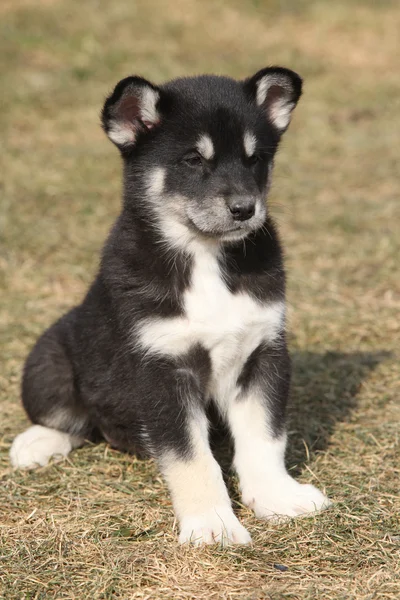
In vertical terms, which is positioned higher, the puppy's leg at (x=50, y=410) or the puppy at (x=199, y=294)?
the puppy at (x=199, y=294)

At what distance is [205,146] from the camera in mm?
4148

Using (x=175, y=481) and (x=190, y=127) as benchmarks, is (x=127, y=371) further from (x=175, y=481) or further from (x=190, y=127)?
(x=190, y=127)

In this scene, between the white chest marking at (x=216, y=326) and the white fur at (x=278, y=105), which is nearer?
the white chest marking at (x=216, y=326)

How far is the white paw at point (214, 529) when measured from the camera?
3.84 metres

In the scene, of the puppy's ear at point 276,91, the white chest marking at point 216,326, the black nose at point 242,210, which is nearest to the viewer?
the black nose at point 242,210

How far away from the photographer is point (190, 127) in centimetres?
420

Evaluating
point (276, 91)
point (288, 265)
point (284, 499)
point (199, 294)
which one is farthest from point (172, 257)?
point (288, 265)

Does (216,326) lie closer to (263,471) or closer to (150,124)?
(263,471)

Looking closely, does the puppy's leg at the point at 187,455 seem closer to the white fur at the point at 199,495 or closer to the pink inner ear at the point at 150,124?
the white fur at the point at 199,495

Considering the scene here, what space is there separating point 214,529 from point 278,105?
224 cm

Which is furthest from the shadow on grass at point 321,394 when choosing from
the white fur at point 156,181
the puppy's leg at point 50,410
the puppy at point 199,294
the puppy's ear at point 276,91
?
the puppy's ear at point 276,91

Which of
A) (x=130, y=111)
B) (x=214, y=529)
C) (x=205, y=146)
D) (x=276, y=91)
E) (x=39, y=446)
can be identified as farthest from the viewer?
(x=39, y=446)

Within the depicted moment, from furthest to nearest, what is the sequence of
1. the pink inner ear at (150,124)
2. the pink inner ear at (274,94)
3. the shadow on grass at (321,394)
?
the shadow on grass at (321,394), the pink inner ear at (274,94), the pink inner ear at (150,124)

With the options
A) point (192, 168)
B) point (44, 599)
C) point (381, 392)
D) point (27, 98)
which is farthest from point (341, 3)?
point (44, 599)
